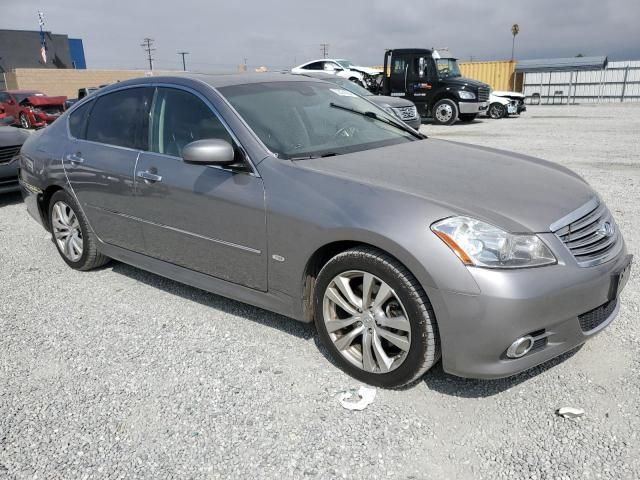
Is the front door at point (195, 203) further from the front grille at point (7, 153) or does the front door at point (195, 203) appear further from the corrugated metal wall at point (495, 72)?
the corrugated metal wall at point (495, 72)

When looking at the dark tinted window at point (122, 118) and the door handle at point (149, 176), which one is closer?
the door handle at point (149, 176)

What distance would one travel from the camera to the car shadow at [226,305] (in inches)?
140

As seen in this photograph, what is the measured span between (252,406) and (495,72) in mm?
32907

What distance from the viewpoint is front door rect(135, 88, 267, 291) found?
10.3ft

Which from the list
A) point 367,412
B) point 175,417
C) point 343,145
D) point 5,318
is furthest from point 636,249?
point 5,318

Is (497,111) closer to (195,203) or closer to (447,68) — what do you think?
(447,68)

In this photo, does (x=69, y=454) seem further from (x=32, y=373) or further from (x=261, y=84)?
(x=261, y=84)

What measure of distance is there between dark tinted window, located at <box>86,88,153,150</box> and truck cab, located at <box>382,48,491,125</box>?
50.0ft

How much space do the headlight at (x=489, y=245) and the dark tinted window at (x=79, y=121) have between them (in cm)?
324

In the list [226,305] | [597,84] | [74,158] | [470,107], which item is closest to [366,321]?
[226,305]

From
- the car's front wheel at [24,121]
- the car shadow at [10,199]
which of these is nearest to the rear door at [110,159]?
the car shadow at [10,199]

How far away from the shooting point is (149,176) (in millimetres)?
3645

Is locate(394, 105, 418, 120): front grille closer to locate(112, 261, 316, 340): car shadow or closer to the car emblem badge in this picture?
locate(112, 261, 316, 340): car shadow

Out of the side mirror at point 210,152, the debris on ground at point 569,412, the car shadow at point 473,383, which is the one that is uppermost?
the side mirror at point 210,152
